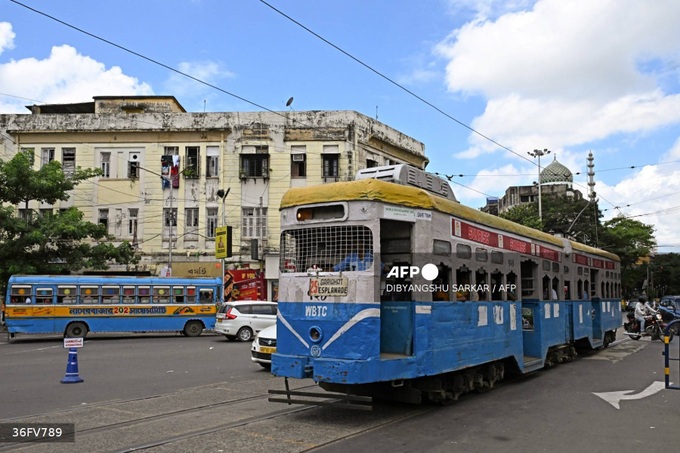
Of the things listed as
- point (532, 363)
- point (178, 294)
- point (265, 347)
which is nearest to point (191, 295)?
point (178, 294)

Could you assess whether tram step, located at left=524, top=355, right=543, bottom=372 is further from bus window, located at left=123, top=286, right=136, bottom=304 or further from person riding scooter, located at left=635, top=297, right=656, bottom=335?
bus window, located at left=123, top=286, right=136, bottom=304

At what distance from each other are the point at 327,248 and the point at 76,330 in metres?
18.4

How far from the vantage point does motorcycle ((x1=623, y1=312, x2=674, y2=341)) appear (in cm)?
1977

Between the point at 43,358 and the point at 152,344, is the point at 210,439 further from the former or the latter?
the point at 152,344

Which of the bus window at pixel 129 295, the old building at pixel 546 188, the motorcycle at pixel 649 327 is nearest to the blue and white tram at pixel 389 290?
the motorcycle at pixel 649 327

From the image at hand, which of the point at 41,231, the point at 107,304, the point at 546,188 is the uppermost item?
the point at 546,188

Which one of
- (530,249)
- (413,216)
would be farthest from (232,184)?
(413,216)

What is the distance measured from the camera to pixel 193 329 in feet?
83.3

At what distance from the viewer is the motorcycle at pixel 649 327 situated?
1977 centimetres

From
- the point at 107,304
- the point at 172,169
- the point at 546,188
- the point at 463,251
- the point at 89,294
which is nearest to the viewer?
the point at 463,251

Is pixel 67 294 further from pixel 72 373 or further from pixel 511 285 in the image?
pixel 511 285

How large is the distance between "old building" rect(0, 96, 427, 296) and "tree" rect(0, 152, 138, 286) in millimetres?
4227

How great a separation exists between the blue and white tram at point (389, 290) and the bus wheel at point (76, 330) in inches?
681

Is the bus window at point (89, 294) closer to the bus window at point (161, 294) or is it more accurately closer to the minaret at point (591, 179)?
the bus window at point (161, 294)
